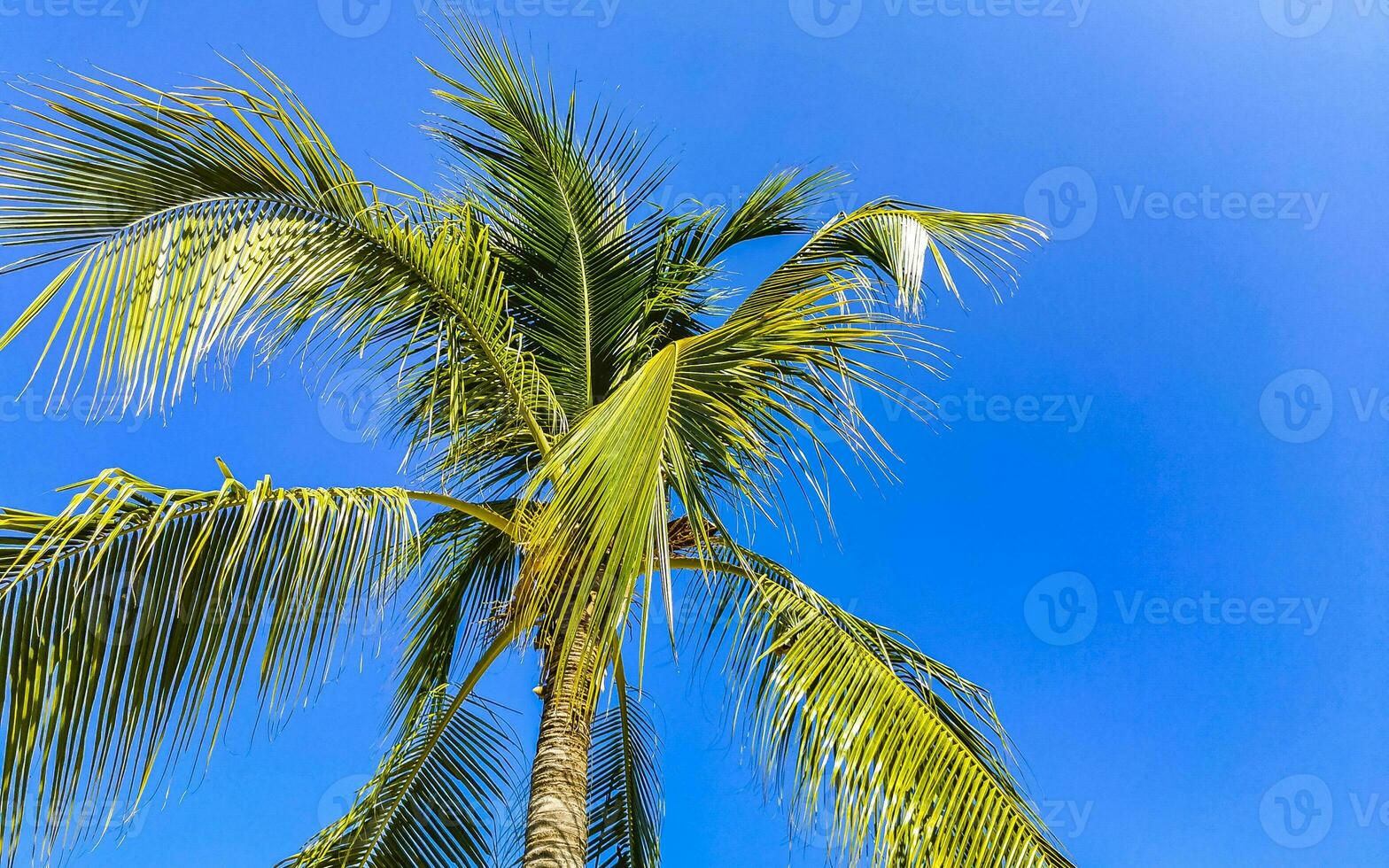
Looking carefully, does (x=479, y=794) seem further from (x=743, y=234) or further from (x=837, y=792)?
(x=743, y=234)

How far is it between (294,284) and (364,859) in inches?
118

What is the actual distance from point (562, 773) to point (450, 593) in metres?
1.53

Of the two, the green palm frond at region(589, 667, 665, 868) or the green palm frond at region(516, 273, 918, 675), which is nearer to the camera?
the green palm frond at region(516, 273, 918, 675)

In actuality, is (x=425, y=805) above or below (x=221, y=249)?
below

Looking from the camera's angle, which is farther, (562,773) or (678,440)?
(562,773)

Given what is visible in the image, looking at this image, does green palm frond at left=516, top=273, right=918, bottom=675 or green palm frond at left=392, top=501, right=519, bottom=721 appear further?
green palm frond at left=392, top=501, right=519, bottom=721

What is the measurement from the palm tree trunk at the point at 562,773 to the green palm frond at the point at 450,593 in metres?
0.97

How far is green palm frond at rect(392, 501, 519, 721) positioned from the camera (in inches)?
241

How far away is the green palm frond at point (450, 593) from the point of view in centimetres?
613

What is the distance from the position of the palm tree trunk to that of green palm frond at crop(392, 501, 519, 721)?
0.97 m

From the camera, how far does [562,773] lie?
16.6ft

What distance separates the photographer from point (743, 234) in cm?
707

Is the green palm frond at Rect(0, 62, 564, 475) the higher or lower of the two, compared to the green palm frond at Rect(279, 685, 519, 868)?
higher

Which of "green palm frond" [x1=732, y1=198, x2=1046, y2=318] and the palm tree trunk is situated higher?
"green palm frond" [x1=732, y1=198, x2=1046, y2=318]
